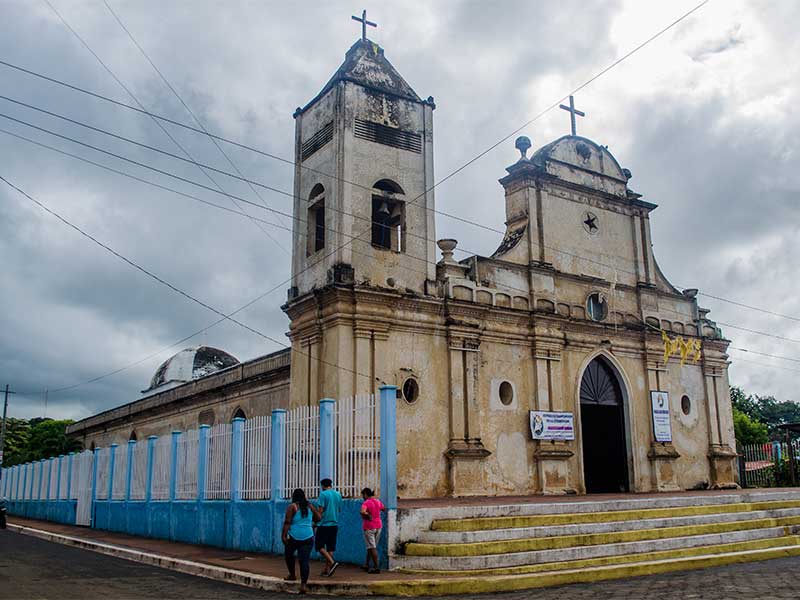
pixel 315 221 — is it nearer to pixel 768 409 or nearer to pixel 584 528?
pixel 584 528

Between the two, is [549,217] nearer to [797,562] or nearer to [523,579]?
[797,562]

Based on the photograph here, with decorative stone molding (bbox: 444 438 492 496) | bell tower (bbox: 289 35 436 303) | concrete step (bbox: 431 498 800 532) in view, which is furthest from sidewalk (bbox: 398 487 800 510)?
bell tower (bbox: 289 35 436 303)

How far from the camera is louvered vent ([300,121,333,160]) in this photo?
18156 mm

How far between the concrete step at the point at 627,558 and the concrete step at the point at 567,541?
1.13 feet

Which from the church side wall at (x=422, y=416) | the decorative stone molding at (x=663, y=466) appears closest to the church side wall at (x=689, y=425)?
the decorative stone molding at (x=663, y=466)

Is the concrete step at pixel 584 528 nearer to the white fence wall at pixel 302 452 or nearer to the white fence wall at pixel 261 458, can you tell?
the white fence wall at pixel 261 458

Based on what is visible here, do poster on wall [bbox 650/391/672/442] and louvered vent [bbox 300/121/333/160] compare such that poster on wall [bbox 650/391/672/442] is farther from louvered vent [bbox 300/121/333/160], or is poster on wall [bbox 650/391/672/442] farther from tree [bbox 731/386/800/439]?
tree [bbox 731/386/800/439]

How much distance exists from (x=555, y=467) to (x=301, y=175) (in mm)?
9155

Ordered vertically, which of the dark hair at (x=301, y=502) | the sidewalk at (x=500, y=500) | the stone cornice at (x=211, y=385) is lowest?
the sidewalk at (x=500, y=500)

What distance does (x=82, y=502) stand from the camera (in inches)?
925

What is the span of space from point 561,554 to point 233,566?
15.7ft

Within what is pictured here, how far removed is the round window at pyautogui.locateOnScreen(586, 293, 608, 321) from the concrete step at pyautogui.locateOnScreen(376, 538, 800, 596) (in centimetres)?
912

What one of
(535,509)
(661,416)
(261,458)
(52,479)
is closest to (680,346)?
(661,416)

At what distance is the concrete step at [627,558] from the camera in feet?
34.6
